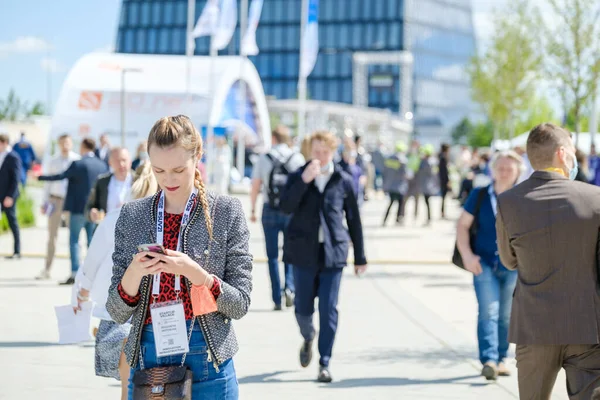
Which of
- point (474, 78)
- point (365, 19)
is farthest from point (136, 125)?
point (365, 19)

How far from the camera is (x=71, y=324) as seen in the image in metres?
6.59

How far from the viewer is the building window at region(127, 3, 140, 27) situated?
4473 inches

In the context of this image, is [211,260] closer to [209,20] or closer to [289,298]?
[289,298]

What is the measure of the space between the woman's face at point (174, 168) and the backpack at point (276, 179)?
7793 millimetres

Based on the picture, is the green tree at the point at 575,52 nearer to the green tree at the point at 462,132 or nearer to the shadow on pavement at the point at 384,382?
the shadow on pavement at the point at 384,382

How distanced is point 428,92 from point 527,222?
367ft

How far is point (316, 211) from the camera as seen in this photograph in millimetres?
8242

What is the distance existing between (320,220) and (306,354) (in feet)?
3.26

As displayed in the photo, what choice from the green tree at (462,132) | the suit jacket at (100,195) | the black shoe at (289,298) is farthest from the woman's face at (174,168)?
the green tree at (462,132)

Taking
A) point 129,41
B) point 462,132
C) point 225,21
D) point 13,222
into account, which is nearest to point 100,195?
point 13,222

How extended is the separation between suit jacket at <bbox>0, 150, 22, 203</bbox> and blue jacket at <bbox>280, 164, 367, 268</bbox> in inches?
315

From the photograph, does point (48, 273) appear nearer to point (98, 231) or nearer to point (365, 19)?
point (98, 231)

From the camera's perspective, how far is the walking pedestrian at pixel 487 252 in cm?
790

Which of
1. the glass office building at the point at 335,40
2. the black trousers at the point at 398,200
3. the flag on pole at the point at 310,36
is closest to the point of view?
the black trousers at the point at 398,200
